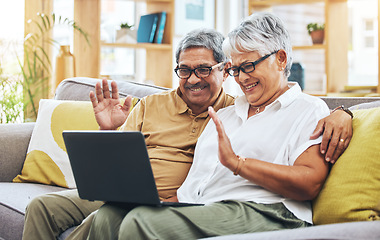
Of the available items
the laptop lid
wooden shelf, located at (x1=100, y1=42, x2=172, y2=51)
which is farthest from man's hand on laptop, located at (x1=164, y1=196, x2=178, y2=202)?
wooden shelf, located at (x1=100, y1=42, x2=172, y2=51)

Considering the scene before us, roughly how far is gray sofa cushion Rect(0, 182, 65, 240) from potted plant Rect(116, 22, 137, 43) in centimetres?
231

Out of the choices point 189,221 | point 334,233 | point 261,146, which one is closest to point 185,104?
point 261,146

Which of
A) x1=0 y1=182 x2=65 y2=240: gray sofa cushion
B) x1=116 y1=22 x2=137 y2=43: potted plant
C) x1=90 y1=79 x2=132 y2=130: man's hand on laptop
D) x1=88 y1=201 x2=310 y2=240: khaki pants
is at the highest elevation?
x1=116 y1=22 x2=137 y2=43: potted plant

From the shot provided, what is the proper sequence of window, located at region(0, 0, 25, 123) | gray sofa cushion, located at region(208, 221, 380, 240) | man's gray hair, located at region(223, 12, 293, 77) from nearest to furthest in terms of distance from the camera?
gray sofa cushion, located at region(208, 221, 380, 240), man's gray hair, located at region(223, 12, 293, 77), window, located at region(0, 0, 25, 123)

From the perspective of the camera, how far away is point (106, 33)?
4473mm

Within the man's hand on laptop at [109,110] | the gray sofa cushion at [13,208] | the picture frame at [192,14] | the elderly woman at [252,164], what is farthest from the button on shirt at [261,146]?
the picture frame at [192,14]

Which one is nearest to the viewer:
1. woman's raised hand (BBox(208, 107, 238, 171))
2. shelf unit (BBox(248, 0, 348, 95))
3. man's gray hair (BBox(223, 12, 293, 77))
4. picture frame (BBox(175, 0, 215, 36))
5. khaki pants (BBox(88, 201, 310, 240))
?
khaki pants (BBox(88, 201, 310, 240))

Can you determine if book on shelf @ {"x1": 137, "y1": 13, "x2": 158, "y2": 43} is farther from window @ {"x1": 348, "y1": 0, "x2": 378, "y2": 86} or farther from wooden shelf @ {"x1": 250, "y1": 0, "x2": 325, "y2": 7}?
window @ {"x1": 348, "y1": 0, "x2": 378, "y2": 86}

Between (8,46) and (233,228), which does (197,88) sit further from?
(8,46)

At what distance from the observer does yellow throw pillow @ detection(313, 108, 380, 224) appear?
1.43 m

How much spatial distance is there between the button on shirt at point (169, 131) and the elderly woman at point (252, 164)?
4.9 inches

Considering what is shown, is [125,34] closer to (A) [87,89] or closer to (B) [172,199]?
(A) [87,89]

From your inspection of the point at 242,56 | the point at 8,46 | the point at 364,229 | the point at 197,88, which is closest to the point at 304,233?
the point at 364,229

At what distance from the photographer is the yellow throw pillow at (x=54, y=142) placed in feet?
8.04
